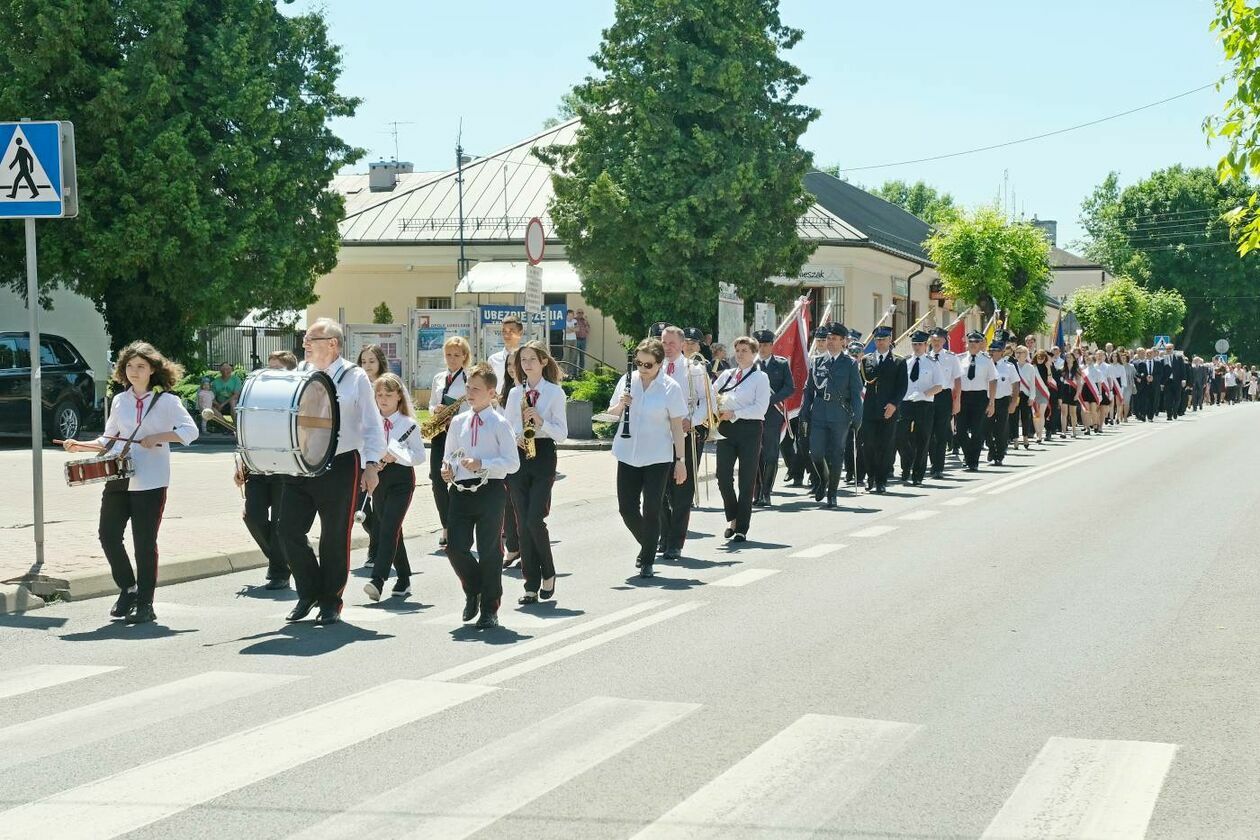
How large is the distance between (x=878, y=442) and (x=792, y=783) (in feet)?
45.2

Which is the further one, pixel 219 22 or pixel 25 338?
pixel 219 22

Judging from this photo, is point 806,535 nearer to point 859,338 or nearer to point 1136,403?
point 859,338

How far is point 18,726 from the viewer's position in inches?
266

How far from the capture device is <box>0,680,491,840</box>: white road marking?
5.22 m

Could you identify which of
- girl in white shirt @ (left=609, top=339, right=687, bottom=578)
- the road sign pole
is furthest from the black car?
girl in white shirt @ (left=609, top=339, right=687, bottom=578)

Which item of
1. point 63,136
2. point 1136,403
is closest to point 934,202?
point 1136,403

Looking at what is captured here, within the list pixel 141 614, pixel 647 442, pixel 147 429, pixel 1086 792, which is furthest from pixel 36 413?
pixel 1086 792

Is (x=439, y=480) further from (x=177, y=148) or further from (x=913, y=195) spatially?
(x=913, y=195)

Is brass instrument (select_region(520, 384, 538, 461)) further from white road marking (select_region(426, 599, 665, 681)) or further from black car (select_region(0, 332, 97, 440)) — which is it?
black car (select_region(0, 332, 97, 440))

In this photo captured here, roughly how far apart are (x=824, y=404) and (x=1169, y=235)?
84474mm

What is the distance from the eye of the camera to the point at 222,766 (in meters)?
5.94

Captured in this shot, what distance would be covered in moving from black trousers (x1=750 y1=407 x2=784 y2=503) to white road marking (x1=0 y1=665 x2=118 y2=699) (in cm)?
918

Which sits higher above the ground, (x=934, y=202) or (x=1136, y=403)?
(x=934, y=202)

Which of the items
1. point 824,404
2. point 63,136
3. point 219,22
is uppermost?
point 219,22
